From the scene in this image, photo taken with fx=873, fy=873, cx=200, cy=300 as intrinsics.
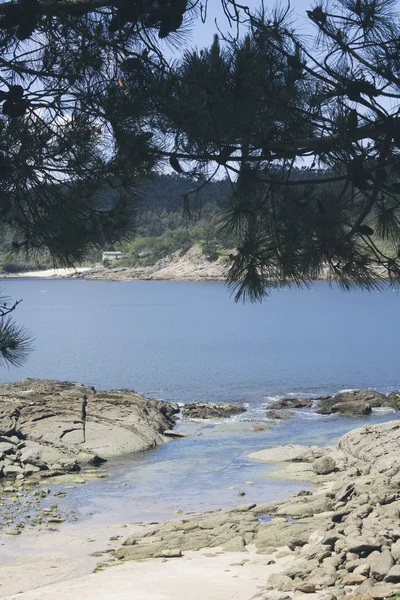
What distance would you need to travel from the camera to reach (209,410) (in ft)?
85.6

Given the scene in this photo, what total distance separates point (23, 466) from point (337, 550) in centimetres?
952

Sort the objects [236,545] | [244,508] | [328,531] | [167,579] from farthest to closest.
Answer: [244,508]
[236,545]
[328,531]
[167,579]

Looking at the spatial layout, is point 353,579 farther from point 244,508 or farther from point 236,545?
point 244,508

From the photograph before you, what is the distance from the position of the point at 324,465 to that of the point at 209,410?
31.3ft

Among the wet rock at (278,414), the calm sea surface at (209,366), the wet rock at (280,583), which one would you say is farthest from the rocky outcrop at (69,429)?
the wet rock at (280,583)

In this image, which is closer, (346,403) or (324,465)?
(324,465)

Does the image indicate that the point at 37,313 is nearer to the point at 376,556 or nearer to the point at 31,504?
the point at 31,504

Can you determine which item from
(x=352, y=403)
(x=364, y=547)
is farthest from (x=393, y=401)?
(x=364, y=547)

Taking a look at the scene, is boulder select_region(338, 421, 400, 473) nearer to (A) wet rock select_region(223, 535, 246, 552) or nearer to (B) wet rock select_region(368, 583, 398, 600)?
(A) wet rock select_region(223, 535, 246, 552)

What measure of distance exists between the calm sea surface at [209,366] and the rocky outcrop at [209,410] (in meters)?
1.21

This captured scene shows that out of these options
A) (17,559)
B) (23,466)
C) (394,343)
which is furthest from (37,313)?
(17,559)

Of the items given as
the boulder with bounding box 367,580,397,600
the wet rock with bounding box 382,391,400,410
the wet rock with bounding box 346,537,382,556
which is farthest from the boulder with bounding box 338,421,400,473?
the wet rock with bounding box 382,391,400,410

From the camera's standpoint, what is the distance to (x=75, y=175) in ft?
23.3

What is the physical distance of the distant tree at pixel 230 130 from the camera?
6.21 m
